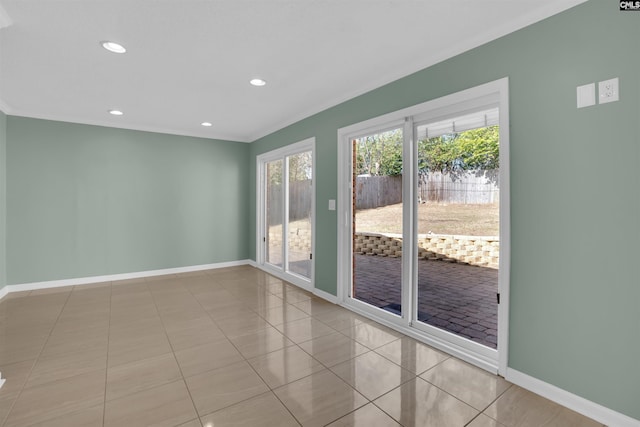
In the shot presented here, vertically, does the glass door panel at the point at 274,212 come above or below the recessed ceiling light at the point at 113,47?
below

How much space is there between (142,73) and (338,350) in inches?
129

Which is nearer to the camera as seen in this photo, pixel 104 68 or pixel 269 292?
pixel 104 68

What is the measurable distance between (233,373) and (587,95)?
306 cm

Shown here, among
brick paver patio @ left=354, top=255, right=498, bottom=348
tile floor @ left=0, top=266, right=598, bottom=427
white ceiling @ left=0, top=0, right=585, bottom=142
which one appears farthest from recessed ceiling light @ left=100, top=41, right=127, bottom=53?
brick paver patio @ left=354, top=255, right=498, bottom=348

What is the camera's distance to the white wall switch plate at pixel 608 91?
1743mm

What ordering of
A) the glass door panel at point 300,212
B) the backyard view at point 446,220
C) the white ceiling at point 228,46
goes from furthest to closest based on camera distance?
A: the glass door panel at point 300,212 → the backyard view at point 446,220 → the white ceiling at point 228,46

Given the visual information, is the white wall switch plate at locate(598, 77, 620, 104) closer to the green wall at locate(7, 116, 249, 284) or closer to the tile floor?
the tile floor

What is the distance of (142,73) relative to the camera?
3.02m

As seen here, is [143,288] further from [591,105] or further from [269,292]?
[591,105]

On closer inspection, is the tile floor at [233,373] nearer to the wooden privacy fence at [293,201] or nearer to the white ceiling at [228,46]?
the wooden privacy fence at [293,201]

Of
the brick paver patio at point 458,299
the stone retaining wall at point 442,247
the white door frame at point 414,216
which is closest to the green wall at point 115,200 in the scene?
the white door frame at point 414,216

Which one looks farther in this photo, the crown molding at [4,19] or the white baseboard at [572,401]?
the crown molding at [4,19]

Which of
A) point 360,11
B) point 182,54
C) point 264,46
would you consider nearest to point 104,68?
point 182,54

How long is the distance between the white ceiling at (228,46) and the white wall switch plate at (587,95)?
56cm
